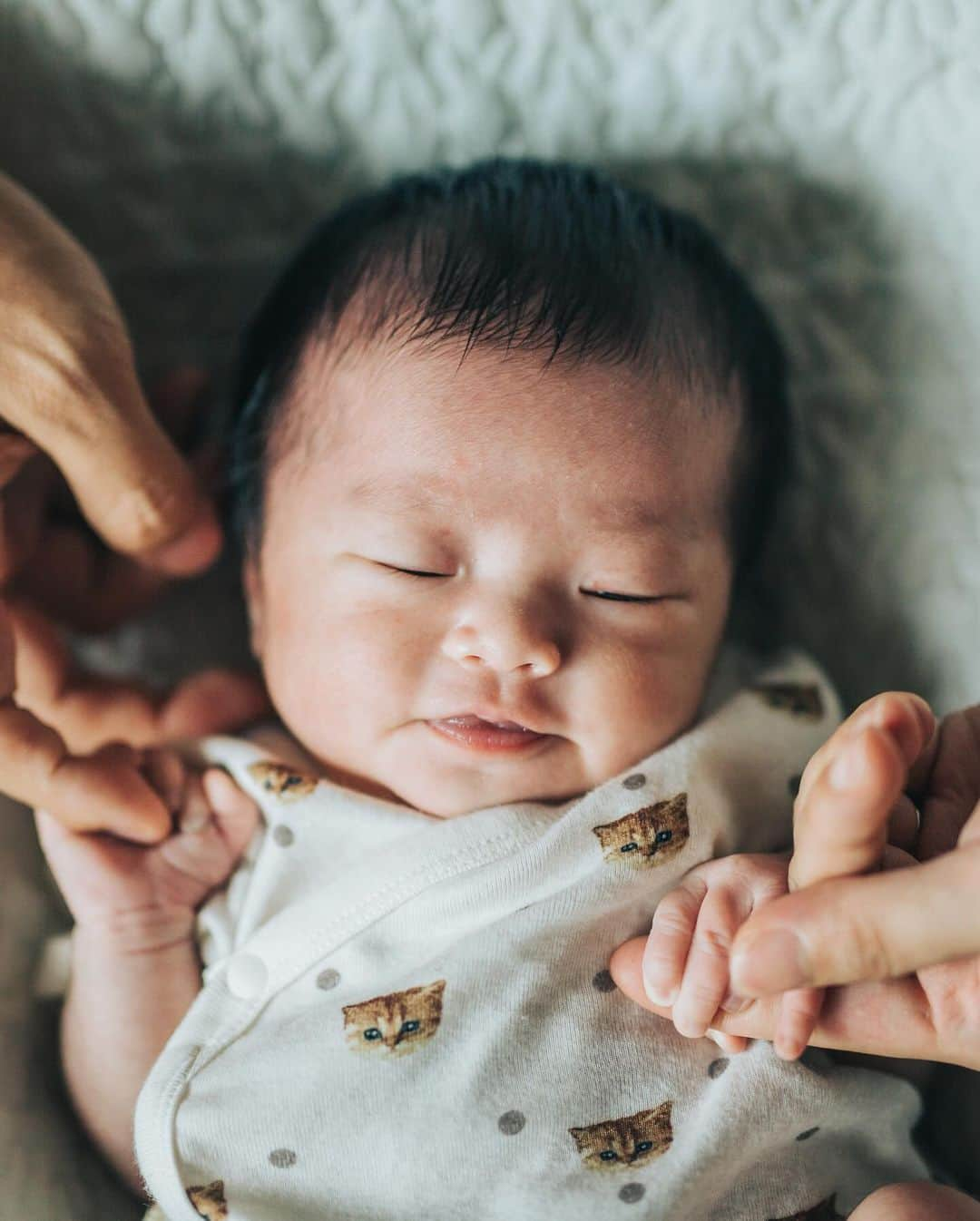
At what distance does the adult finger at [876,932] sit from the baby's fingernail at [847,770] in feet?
0.18

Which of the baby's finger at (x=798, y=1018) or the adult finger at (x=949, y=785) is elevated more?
the adult finger at (x=949, y=785)

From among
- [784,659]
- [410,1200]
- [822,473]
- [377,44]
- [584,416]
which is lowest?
[410,1200]

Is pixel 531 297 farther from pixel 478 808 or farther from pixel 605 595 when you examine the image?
pixel 478 808

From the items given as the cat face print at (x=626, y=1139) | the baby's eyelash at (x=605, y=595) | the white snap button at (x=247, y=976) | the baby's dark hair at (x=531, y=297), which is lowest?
the white snap button at (x=247, y=976)

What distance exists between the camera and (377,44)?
3.47ft

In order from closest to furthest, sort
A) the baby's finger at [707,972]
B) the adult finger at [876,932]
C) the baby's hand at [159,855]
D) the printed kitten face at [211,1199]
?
1. the adult finger at [876,932]
2. the baby's finger at [707,972]
3. the printed kitten face at [211,1199]
4. the baby's hand at [159,855]

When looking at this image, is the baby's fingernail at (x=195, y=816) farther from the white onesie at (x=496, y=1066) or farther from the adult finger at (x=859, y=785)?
the adult finger at (x=859, y=785)

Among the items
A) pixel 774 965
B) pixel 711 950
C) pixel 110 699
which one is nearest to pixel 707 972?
pixel 711 950

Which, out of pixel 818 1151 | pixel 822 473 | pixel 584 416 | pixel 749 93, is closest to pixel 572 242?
pixel 584 416

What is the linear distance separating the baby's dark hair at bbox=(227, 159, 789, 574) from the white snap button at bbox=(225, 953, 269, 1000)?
35 cm

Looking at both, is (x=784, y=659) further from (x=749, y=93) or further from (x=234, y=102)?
(x=234, y=102)

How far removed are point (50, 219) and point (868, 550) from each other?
0.79 m

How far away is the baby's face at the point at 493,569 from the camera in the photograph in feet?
2.84

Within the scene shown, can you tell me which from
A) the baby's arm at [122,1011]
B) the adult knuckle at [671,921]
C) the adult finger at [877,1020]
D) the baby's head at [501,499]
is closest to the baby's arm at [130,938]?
the baby's arm at [122,1011]
